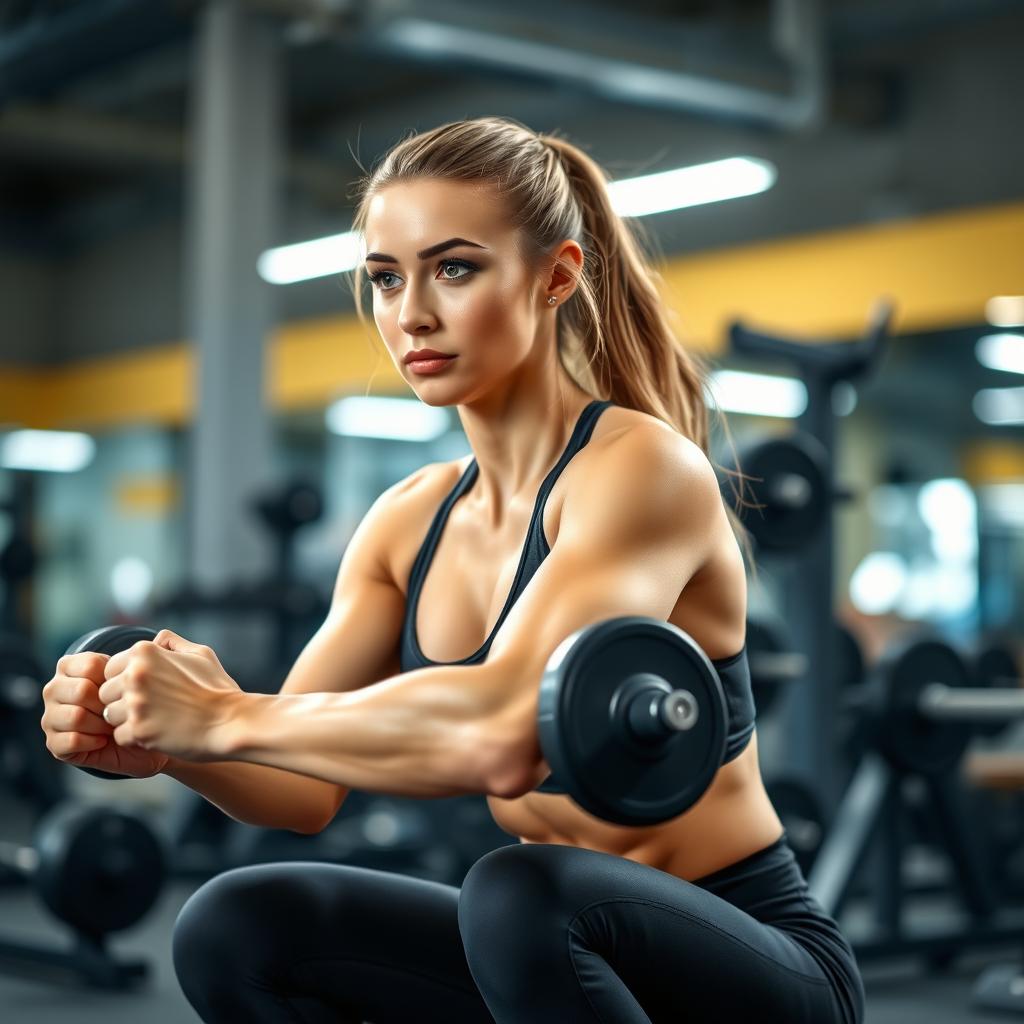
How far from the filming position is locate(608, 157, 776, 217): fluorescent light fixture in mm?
6691

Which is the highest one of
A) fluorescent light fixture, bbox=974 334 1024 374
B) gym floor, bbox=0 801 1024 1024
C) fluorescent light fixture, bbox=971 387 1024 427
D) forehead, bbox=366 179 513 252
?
fluorescent light fixture, bbox=974 334 1024 374

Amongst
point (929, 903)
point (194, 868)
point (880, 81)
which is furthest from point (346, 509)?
point (929, 903)

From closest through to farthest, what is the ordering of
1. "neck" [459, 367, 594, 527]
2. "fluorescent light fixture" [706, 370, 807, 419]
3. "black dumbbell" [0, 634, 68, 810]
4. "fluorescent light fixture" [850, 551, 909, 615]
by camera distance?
"neck" [459, 367, 594, 527]
"black dumbbell" [0, 634, 68, 810]
"fluorescent light fixture" [850, 551, 909, 615]
"fluorescent light fixture" [706, 370, 807, 419]

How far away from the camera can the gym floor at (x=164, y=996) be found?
2652mm

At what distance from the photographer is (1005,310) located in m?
5.94

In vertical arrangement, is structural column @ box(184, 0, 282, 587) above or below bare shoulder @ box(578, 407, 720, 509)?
above

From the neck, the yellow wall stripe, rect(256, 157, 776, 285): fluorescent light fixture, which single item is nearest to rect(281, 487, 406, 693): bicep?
the neck

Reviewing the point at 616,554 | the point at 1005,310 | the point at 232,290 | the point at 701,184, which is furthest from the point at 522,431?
the point at 701,184

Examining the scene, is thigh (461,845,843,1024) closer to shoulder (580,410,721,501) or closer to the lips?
shoulder (580,410,721,501)

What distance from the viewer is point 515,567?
3.97 ft

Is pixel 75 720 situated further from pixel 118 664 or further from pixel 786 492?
pixel 786 492

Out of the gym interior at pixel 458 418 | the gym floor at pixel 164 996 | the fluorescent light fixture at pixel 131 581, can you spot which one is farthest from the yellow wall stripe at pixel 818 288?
the gym floor at pixel 164 996

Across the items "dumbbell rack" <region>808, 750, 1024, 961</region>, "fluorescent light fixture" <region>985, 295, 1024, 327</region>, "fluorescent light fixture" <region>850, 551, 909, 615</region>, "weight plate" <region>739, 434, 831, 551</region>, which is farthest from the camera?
"fluorescent light fixture" <region>850, 551, 909, 615</region>

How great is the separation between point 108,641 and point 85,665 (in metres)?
0.07
